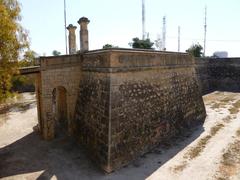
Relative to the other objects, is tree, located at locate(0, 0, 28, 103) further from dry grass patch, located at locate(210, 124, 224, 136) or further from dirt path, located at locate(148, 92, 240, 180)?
dry grass patch, located at locate(210, 124, 224, 136)

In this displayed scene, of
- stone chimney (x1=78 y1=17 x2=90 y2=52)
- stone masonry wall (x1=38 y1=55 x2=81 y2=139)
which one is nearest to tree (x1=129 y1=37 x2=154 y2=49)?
stone chimney (x1=78 y1=17 x2=90 y2=52)

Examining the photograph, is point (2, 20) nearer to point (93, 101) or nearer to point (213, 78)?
point (93, 101)

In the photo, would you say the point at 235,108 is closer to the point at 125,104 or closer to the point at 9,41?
the point at 125,104

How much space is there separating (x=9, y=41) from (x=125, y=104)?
4.65 metres

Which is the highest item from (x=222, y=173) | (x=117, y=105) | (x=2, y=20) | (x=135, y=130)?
(x=2, y=20)

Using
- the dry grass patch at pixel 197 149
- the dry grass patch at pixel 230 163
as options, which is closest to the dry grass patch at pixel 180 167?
the dry grass patch at pixel 197 149

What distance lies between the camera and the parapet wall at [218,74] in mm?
23594

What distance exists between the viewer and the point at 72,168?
8.09m

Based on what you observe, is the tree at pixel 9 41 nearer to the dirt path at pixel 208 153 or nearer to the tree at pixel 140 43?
the dirt path at pixel 208 153

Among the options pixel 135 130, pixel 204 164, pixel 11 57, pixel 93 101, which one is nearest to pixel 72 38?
pixel 93 101

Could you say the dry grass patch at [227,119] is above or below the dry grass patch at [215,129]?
above

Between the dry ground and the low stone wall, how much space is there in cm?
54

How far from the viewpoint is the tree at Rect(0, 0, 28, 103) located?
662 cm

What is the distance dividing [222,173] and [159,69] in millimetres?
5317
